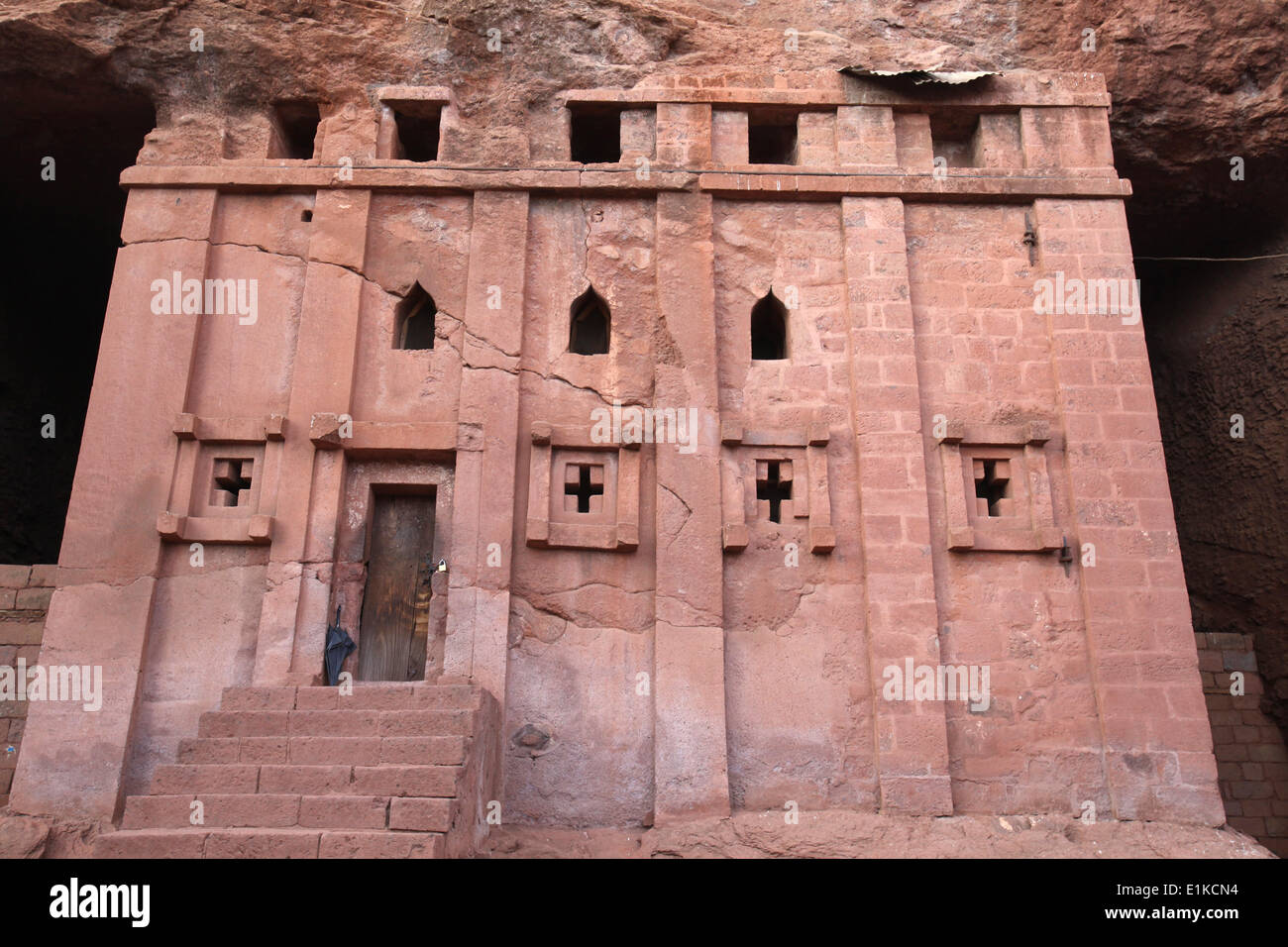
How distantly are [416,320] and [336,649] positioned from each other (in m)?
3.02

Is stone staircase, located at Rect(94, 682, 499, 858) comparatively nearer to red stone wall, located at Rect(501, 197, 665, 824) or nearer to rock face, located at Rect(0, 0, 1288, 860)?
red stone wall, located at Rect(501, 197, 665, 824)

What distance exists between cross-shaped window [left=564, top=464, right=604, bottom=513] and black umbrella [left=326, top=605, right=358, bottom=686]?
199 centimetres

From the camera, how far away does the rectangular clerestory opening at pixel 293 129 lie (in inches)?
405

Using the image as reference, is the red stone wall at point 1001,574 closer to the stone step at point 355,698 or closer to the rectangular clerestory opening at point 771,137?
the rectangular clerestory opening at point 771,137

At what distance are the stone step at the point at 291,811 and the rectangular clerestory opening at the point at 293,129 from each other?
616 cm

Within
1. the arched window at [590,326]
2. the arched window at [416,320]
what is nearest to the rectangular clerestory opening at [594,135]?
the arched window at [590,326]

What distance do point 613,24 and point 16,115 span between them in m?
5.93

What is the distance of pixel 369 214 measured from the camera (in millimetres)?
9656

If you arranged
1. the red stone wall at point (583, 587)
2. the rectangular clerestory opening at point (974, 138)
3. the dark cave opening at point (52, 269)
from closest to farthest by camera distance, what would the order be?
the red stone wall at point (583, 587) → the rectangular clerestory opening at point (974, 138) → the dark cave opening at point (52, 269)

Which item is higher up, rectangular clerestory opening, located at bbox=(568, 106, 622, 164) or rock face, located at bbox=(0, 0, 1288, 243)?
rock face, located at bbox=(0, 0, 1288, 243)

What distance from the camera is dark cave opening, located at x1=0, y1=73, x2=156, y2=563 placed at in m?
10.7

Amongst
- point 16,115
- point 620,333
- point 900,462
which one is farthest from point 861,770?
point 16,115

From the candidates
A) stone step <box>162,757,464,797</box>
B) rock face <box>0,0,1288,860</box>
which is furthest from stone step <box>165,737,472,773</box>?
rock face <box>0,0,1288,860</box>

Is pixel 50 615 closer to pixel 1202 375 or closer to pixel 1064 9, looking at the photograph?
pixel 1064 9
